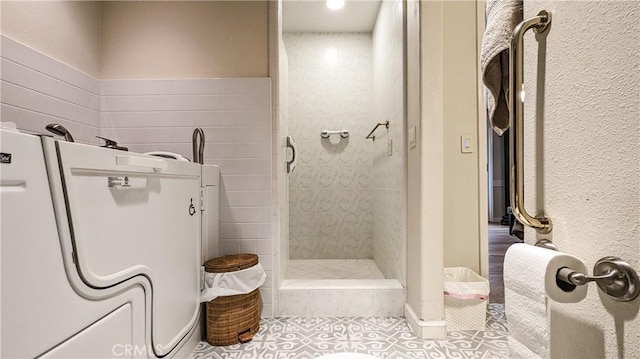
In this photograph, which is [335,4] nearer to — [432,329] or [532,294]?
[432,329]

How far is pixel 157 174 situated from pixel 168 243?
0.31 m

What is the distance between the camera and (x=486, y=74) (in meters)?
0.85

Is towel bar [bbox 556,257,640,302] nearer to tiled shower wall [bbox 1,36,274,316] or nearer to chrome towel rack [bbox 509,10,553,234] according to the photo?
chrome towel rack [bbox 509,10,553,234]

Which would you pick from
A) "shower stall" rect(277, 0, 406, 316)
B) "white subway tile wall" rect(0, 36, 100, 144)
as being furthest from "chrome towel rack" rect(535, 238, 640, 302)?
"shower stall" rect(277, 0, 406, 316)

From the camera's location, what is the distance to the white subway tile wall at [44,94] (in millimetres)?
1455

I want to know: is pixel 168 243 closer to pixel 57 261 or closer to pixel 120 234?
pixel 120 234

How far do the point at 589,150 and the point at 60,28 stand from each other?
8.21ft

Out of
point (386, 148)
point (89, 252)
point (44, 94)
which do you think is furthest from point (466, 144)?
point (44, 94)

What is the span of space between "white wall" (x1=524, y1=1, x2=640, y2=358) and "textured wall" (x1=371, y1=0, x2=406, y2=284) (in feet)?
4.27

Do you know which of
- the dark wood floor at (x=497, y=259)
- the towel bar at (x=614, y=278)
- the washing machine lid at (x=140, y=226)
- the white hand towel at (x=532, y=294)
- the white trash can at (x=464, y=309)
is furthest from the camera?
the dark wood floor at (x=497, y=259)

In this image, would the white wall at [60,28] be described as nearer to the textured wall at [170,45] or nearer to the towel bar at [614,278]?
the textured wall at [170,45]

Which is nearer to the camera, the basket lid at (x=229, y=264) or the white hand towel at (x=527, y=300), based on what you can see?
the white hand towel at (x=527, y=300)

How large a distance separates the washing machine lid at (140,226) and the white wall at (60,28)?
1.10 metres

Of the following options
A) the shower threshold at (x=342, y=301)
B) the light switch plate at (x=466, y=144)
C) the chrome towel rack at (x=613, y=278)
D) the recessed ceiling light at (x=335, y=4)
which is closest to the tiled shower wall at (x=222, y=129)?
the shower threshold at (x=342, y=301)
